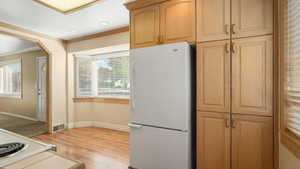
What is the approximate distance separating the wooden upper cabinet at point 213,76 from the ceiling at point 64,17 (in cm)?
143

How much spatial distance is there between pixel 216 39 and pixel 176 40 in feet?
1.48

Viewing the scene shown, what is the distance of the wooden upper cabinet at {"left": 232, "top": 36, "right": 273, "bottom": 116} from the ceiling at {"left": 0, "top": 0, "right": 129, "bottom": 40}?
5.65 feet

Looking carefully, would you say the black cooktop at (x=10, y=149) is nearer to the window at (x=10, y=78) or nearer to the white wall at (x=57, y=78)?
the white wall at (x=57, y=78)

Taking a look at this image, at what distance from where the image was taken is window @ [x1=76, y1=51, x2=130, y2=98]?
4094mm

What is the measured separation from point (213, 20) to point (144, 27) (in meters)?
0.87

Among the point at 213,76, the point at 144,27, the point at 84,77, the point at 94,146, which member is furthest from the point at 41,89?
the point at 213,76

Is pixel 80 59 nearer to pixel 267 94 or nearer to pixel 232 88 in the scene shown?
pixel 232 88

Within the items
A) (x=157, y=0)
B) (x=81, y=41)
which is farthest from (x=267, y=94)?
(x=81, y=41)

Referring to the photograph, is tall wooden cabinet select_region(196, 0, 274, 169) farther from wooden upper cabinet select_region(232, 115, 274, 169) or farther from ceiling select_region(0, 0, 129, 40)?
ceiling select_region(0, 0, 129, 40)

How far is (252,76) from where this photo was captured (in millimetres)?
1535

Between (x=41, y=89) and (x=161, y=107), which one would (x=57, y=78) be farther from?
(x=161, y=107)

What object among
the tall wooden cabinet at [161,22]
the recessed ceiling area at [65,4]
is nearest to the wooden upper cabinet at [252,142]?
the tall wooden cabinet at [161,22]

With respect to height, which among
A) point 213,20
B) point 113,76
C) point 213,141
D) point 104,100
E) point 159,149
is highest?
point 213,20

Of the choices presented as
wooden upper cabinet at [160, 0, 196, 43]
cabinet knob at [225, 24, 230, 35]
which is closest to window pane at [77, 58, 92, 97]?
wooden upper cabinet at [160, 0, 196, 43]
